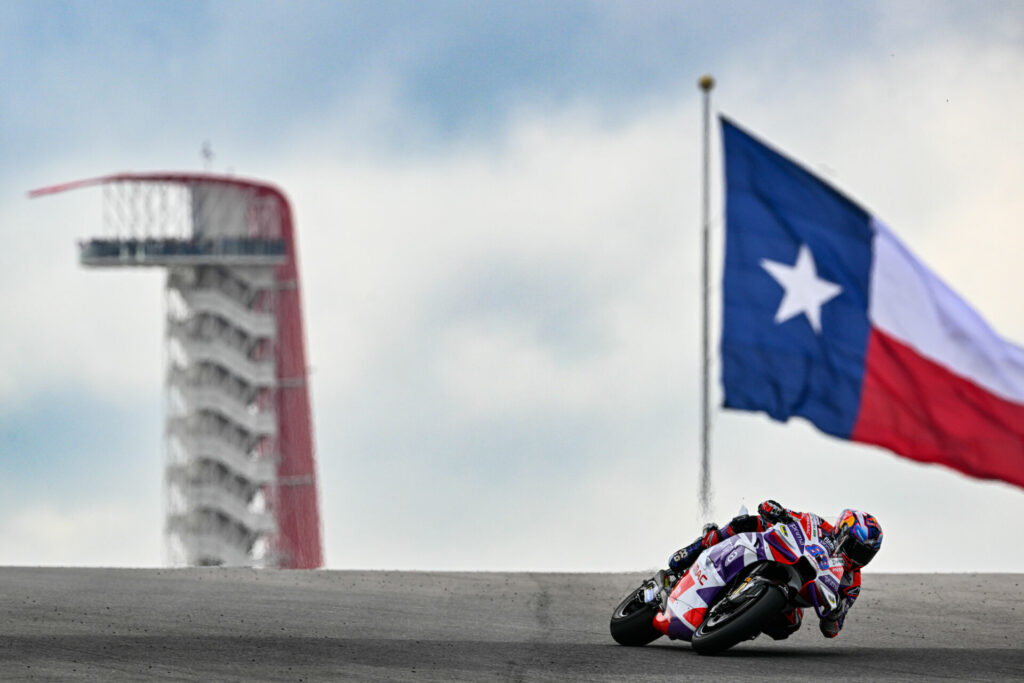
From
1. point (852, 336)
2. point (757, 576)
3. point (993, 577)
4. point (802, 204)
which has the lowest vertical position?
point (993, 577)

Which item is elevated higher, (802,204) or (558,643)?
(802,204)

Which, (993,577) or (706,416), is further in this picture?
(706,416)

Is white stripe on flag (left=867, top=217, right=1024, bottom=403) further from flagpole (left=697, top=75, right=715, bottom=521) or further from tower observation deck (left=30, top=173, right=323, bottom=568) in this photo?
tower observation deck (left=30, top=173, right=323, bottom=568)

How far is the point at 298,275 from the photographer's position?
7575cm

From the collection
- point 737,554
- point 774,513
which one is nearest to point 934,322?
point 774,513

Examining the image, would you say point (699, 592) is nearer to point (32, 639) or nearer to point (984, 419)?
point (32, 639)

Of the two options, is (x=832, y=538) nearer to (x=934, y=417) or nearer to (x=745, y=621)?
(x=745, y=621)

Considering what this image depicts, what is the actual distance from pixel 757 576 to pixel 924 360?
10448 millimetres

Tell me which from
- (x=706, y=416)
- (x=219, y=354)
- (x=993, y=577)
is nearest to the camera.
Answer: (x=993, y=577)

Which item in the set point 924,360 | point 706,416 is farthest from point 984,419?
point 706,416

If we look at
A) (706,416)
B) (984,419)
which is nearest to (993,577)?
(984,419)

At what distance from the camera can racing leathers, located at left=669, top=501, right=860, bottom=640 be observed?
1199cm

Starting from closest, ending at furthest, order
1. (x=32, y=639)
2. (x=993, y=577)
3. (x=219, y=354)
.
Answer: (x=32, y=639) < (x=993, y=577) < (x=219, y=354)

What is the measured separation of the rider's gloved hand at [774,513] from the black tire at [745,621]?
0.70 metres
